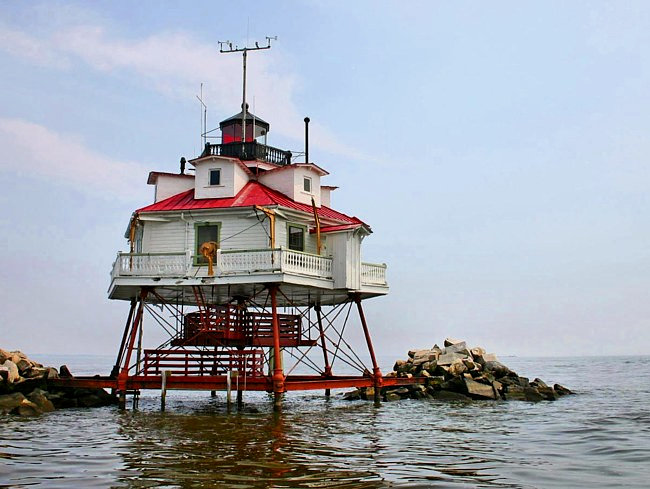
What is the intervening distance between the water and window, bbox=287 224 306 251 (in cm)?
748

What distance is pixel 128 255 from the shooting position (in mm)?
30281

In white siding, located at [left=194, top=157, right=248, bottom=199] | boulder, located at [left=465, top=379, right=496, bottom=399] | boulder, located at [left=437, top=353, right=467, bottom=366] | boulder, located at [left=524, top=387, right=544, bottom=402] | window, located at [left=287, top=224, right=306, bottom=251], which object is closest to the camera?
window, located at [left=287, top=224, right=306, bottom=251]

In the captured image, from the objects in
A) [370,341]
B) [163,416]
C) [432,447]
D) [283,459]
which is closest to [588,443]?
[432,447]

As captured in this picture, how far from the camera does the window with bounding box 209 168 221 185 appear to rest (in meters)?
33.8

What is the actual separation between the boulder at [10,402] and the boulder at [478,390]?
2248 centimetres

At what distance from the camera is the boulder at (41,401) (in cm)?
2994

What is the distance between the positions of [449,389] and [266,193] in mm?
15548

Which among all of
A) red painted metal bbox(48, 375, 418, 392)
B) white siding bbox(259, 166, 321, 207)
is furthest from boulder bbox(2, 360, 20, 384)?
white siding bbox(259, 166, 321, 207)

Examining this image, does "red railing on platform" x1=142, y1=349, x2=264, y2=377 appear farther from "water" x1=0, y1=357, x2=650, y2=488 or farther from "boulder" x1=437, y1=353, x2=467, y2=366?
"boulder" x1=437, y1=353, x2=467, y2=366

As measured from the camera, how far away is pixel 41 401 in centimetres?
3022

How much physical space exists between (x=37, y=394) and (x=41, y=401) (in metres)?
0.60

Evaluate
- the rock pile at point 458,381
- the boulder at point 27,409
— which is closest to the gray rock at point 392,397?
the rock pile at point 458,381

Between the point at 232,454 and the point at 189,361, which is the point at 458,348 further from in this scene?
the point at 232,454

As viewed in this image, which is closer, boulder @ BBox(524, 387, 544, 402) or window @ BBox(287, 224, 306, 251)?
window @ BBox(287, 224, 306, 251)
